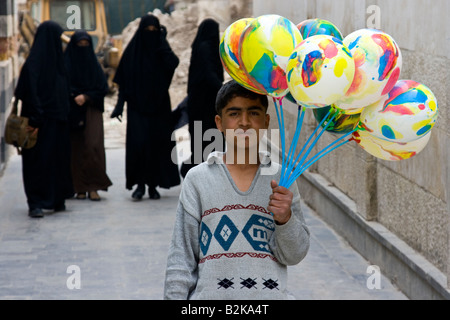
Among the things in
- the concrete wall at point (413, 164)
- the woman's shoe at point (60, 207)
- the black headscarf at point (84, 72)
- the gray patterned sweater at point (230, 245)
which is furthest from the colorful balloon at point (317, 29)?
the black headscarf at point (84, 72)

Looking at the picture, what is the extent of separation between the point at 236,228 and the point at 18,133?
5.95 metres

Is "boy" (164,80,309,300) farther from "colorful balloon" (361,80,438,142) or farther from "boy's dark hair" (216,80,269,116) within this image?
"colorful balloon" (361,80,438,142)

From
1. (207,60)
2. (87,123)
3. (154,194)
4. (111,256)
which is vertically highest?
(207,60)

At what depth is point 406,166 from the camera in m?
6.25

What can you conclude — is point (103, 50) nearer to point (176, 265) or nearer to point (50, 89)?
point (50, 89)

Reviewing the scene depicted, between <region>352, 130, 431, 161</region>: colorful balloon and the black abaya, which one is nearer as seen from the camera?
<region>352, 130, 431, 161</region>: colorful balloon

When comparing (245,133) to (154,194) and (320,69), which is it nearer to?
(320,69)

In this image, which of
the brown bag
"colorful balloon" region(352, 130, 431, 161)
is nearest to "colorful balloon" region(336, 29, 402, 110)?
"colorful balloon" region(352, 130, 431, 161)

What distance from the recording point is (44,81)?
902cm

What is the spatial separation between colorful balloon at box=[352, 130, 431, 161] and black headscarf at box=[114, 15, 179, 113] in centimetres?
684

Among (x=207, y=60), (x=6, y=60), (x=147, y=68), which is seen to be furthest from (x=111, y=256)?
(x=6, y=60)

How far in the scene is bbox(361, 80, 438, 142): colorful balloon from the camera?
304cm

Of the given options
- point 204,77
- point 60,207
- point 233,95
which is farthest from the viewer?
point 204,77

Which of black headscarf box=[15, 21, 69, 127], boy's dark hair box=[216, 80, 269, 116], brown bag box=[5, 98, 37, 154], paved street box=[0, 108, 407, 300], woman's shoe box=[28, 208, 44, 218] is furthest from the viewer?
woman's shoe box=[28, 208, 44, 218]
